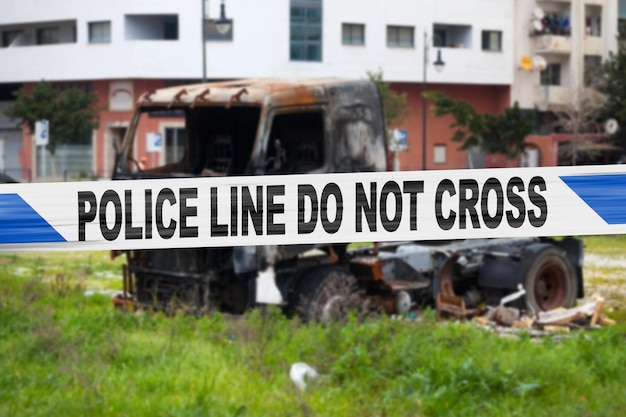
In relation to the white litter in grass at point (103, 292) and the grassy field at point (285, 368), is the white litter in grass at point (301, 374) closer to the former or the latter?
the grassy field at point (285, 368)

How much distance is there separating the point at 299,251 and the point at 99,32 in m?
33.6

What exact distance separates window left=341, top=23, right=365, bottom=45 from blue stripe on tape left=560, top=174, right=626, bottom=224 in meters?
36.0

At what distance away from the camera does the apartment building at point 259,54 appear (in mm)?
35500

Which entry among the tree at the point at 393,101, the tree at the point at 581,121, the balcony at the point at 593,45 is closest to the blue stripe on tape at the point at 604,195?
the balcony at the point at 593,45

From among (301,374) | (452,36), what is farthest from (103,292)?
(452,36)

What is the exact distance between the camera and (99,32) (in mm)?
42062

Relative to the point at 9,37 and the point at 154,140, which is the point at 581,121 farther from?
the point at 9,37

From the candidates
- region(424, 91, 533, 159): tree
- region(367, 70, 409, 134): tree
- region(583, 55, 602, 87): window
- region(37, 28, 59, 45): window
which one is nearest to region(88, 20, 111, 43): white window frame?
region(37, 28, 59, 45): window

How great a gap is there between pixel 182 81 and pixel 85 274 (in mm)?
28679

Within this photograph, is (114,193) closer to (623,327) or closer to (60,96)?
(623,327)

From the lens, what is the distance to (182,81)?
4275cm

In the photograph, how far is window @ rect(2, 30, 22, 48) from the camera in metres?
30.2

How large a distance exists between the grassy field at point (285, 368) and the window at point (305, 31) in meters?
31.7

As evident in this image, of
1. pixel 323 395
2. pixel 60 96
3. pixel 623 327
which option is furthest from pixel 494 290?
pixel 60 96
